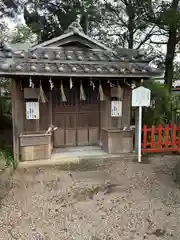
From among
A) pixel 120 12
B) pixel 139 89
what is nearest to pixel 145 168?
pixel 139 89

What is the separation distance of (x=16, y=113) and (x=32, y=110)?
1.55 ft

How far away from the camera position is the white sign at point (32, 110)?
7.11 metres

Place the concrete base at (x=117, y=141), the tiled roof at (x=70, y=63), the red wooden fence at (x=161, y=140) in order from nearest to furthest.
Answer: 1. the tiled roof at (x=70, y=63)
2. the concrete base at (x=117, y=141)
3. the red wooden fence at (x=161, y=140)

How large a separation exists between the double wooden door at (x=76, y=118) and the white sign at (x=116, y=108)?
0.75 m

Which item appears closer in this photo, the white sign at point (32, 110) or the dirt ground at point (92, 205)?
the dirt ground at point (92, 205)

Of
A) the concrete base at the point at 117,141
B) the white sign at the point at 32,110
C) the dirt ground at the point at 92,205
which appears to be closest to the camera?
the dirt ground at the point at 92,205

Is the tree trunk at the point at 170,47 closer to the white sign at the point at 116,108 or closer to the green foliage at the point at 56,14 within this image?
the green foliage at the point at 56,14

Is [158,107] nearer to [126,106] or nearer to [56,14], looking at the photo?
[126,106]

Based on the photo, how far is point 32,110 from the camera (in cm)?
715

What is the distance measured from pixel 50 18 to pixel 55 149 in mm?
7117

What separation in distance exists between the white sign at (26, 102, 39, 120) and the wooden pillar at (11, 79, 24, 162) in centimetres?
25

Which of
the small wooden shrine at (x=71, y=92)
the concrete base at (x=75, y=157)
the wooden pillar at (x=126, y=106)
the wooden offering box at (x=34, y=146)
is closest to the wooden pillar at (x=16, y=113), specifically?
the small wooden shrine at (x=71, y=92)

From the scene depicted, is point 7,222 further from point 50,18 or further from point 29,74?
point 50,18

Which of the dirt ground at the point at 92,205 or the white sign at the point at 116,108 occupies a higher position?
the white sign at the point at 116,108
